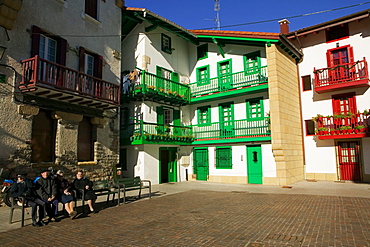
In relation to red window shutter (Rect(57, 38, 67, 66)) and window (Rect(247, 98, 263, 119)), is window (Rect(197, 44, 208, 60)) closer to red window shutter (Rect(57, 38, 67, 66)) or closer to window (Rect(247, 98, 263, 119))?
window (Rect(247, 98, 263, 119))

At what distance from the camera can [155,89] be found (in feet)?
55.0

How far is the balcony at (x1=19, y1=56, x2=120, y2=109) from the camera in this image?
401 inches

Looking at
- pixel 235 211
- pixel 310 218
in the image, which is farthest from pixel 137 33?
pixel 310 218

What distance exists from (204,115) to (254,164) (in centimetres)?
497

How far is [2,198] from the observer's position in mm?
9703

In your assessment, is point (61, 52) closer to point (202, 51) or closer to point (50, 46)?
point (50, 46)

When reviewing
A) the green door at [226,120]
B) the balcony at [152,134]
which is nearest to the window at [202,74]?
the green door at [226,120]

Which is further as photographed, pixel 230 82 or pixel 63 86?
pixel 230 82

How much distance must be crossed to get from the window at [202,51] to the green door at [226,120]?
13.6 feet

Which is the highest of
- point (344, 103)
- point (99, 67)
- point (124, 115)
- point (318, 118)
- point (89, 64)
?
point (89, 64)

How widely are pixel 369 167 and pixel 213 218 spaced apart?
38.9 feet

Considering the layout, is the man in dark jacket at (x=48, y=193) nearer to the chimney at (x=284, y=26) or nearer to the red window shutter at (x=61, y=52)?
the red window shutter at (x=61, y=52)

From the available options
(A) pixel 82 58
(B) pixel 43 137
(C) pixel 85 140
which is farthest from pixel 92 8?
(B) pixel 43 137

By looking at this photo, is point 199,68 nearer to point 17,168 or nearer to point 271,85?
point 271,85
